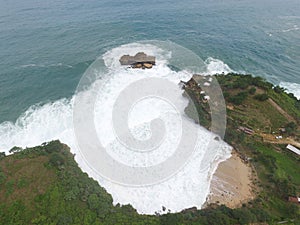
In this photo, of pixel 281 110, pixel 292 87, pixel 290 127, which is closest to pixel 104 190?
pixel 290 127

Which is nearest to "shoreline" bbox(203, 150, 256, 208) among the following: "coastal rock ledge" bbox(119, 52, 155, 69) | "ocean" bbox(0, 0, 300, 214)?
"ocean" bbox(0, 0, 300, 214)

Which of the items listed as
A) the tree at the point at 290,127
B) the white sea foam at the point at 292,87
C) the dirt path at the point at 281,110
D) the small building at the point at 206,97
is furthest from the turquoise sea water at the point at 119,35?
the tree at the point at 290,127

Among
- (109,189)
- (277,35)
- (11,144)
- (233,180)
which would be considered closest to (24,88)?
(11,144)

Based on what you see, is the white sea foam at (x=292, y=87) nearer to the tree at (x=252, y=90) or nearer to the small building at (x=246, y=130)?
→ the tree at (x=252, y=90)

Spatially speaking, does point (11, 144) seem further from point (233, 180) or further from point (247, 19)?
point (247, 19)

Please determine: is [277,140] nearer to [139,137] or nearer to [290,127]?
[290,127]

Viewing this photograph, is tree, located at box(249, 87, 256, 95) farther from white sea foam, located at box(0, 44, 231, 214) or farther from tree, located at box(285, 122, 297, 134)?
white sea foam, located at box(0, 44, 231, 214)
